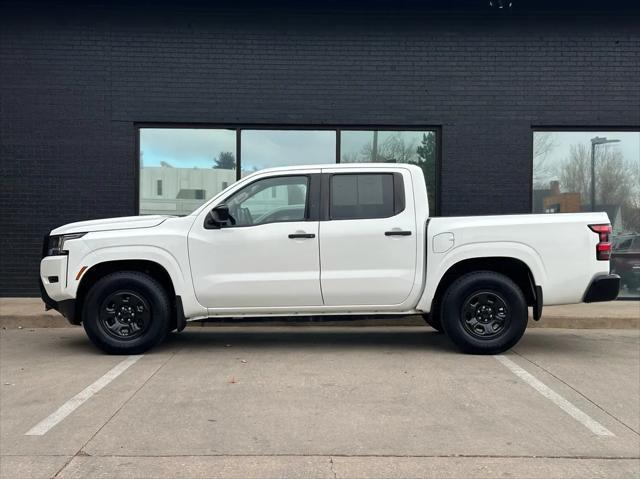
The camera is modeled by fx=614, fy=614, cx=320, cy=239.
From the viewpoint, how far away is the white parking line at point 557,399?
15.0 feet

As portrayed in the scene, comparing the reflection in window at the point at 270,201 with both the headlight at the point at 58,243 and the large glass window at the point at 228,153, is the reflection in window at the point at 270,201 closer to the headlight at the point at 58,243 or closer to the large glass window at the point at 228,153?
the headlight at the point at 58,243

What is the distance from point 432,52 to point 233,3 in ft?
11.1

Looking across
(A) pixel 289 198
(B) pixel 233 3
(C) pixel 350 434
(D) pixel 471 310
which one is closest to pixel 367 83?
(B) pixel 233 3

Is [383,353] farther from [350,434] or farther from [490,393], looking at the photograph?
[350,434]

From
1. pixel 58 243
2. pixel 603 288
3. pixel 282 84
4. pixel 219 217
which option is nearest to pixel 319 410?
pixel 219 217

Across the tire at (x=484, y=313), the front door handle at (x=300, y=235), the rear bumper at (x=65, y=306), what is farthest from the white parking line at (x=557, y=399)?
the rear bumper at (x=65, y=306)

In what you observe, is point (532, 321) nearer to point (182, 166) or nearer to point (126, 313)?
point (126, 313)

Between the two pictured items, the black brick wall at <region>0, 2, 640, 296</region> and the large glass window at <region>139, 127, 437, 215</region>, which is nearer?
the black brick wall at <region>0, 2, 640, 296</region>

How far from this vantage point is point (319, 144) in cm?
1045

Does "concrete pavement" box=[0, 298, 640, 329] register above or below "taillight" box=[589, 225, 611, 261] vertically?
below

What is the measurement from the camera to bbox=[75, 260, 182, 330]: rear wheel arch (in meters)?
6.64

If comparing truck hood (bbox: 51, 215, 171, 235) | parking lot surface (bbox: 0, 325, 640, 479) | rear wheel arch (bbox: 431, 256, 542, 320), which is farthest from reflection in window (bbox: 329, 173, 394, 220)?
truck hood (bbox: 51, 215, 171, 235)

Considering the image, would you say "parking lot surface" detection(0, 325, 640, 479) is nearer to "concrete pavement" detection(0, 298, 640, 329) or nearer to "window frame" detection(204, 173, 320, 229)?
"concrete pavement" detection(0, 298, 640, 329)

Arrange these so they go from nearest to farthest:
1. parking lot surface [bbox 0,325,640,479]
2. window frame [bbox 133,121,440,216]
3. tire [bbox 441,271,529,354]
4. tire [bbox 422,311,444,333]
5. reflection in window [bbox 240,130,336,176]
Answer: parking lot surface [bbox 0,325,640,479], tire [bbox 441,271,529,354], tire [bbox 422,311,444,333], window frame [bbox 133,121,440,216], reflection in window [bbox 240,130,336,176]
